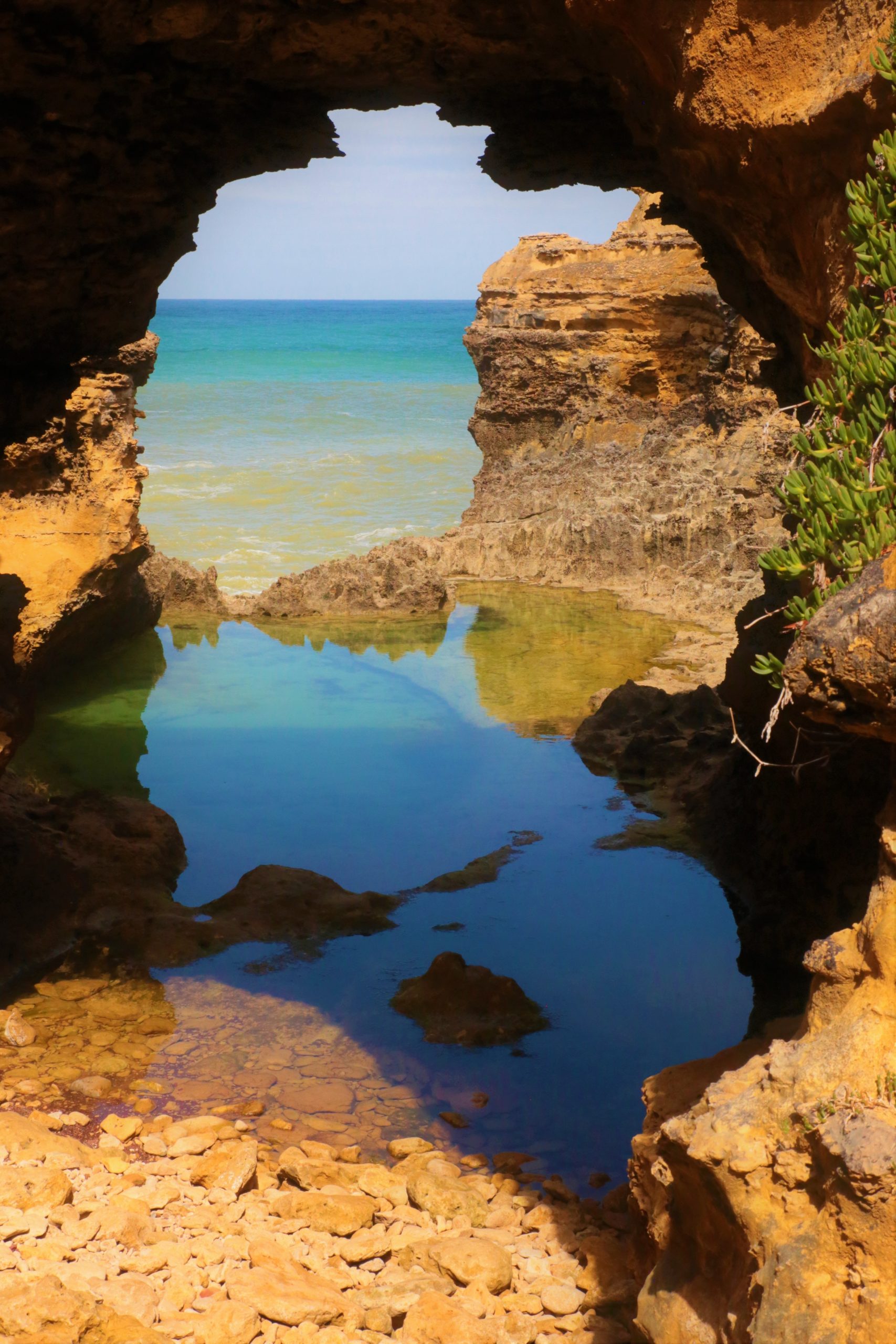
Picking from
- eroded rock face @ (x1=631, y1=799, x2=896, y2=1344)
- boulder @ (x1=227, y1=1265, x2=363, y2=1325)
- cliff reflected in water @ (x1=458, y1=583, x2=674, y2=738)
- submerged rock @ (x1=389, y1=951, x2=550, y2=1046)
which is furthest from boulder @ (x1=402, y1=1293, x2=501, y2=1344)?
cliff reflected in water @ (x1=458, y1=583, x2=674, y2=738)

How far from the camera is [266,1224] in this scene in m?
4.70

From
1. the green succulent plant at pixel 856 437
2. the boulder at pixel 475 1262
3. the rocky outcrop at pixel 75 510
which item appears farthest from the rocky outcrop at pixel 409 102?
the rocky outcrop at pixel 75 510

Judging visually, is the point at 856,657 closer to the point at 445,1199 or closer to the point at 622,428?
the point at 445,1199

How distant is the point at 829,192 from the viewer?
4.30 m

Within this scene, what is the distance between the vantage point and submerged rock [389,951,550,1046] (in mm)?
6984

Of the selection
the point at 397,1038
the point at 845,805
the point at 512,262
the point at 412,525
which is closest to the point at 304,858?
Answer: the point at 397,1038

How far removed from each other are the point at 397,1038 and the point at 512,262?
19.4m

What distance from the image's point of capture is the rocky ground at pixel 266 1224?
393 centimetres

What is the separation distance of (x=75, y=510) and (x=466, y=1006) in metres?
8.30

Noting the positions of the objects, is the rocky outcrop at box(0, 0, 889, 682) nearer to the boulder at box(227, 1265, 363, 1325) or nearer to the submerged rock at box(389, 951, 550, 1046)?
the boulder at box(227, 1265, 363, 1325)

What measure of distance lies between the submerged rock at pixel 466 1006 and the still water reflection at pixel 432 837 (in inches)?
4.2

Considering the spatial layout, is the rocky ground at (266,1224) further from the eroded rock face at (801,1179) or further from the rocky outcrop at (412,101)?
the rocky outcrop at (412,101)

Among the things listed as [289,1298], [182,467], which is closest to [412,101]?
[289,1298]

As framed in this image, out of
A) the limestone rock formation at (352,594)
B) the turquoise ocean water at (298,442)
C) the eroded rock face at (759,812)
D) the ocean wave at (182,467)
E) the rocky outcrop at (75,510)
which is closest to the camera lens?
the eroded rock face at (759,812)
